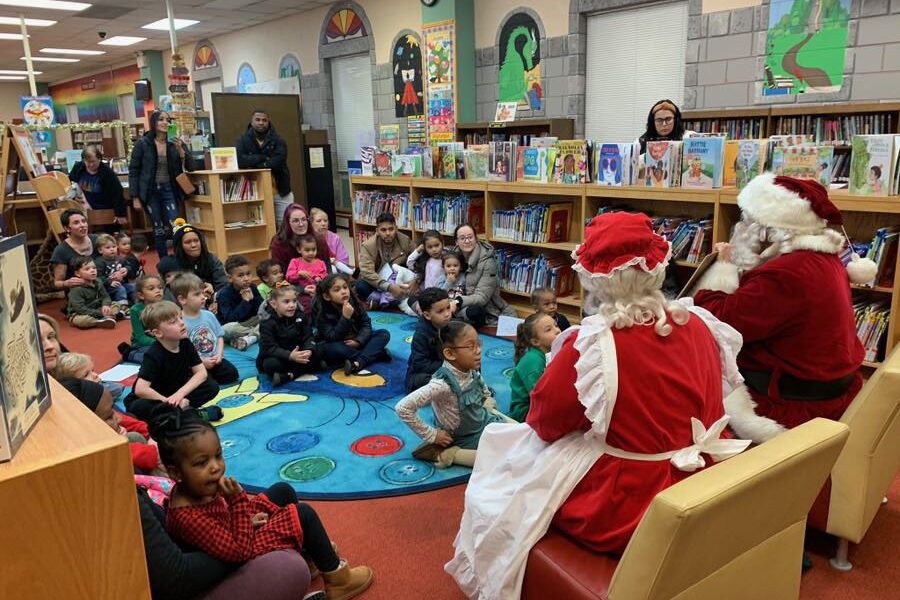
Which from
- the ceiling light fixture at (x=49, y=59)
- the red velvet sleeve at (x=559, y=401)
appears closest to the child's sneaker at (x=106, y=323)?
the red velvet sleeve at (x=559, y=401)

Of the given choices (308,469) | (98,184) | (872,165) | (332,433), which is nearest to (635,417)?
(308,469)

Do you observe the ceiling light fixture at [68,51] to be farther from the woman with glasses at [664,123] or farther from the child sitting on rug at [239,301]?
the woman with glasses at [664,123]

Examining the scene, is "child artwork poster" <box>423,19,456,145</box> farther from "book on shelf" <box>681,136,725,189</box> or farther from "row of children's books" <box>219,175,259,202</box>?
"book on shelf" <box>681,136,725,189</box>

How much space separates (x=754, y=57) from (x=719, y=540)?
548 centimetres

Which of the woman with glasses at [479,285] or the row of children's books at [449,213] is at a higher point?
the row of children's books at [449,213]

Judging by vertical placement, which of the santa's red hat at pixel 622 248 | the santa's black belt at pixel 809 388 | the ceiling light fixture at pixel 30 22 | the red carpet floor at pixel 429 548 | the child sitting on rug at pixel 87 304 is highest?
the ceiling light fixture at pixel 30 22

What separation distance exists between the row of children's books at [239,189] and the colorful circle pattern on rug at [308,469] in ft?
15.4

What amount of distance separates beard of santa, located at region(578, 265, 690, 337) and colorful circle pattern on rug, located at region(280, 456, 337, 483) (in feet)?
5.55

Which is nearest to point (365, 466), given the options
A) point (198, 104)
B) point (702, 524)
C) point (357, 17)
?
point (702, 524)

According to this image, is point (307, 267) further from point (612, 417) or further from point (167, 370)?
point (612, 417)

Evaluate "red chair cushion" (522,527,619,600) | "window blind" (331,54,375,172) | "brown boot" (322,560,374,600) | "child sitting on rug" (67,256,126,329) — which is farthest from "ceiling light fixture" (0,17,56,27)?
"red chair cushion" (522,527,619,600)

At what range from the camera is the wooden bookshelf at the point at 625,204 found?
335cm

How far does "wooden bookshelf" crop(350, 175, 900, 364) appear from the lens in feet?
11.0

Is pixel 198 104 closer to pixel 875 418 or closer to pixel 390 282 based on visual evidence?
pixel 390 282
